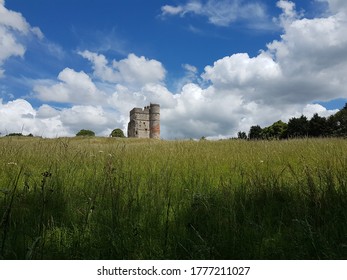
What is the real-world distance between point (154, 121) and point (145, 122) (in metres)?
2.49

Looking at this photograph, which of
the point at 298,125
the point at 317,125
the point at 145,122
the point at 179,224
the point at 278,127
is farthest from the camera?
the point at 145,122

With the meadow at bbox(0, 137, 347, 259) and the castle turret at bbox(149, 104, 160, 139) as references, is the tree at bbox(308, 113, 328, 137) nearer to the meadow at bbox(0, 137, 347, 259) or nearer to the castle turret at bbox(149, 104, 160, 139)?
the castle turret at bbox(149, 104, 160, 139)

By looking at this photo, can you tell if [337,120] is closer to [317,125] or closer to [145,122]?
[317,125]

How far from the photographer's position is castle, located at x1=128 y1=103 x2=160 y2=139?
77.7 meters

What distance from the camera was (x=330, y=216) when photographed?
2762 mm

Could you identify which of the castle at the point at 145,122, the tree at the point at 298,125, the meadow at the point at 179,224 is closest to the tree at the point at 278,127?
the tree at the point at 298,125

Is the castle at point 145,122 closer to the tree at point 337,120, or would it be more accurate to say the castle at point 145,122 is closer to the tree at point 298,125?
the tree at point 298,125

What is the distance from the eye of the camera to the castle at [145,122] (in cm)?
7769

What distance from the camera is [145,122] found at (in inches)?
3118

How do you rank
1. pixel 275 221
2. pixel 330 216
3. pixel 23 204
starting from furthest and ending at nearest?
pixel 23 204 → pixel 275 221 → pixel 330 216

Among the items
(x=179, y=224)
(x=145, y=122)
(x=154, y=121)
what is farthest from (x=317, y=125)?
(x=179, y=224)
